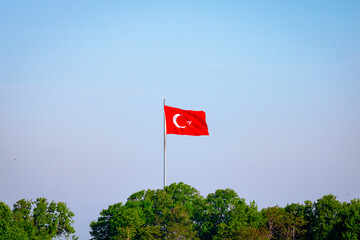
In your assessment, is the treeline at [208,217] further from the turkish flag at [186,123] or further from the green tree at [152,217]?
the turkish flag at [186,123]

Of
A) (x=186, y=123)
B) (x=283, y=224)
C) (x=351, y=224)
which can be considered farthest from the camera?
(x=283, y=224)

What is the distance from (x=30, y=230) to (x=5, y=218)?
3710mm

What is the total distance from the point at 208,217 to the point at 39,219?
23019mm

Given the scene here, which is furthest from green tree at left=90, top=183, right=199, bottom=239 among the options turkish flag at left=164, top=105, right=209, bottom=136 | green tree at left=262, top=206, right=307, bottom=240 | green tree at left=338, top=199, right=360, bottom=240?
green tree at left=338, top=199, right=360, bottom=240

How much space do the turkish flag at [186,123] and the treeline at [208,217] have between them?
15921 millimetres

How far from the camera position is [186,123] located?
78500 mm

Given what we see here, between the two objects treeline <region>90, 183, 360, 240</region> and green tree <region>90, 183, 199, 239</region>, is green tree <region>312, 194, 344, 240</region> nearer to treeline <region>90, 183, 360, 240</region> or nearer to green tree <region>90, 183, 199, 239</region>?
treeline <region>90, 183, 360, 240</region>

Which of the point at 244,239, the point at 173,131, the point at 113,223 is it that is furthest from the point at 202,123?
the point at 113,223

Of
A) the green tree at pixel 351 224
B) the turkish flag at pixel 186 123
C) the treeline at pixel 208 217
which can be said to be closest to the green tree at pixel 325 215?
the treeline at pixel 208 217

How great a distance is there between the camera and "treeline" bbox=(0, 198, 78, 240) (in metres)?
84.1

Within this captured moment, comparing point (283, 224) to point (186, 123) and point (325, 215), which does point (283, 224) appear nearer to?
point (325, 215)

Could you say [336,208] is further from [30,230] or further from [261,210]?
[30,230]

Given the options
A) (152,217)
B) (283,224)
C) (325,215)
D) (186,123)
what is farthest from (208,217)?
(186,123)

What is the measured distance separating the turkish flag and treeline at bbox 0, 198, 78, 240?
22.1 metres
